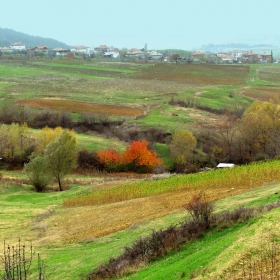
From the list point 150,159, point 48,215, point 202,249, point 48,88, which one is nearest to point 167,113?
point 150,159

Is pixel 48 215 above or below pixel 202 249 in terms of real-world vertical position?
below

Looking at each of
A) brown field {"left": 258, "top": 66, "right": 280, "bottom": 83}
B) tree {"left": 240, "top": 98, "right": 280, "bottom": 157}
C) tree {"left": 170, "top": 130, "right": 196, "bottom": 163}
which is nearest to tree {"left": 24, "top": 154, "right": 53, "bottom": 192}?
tree {"left": 170, "top": 130, "right": 196, "bottom": 163}

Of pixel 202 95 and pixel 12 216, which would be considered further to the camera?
pixel 202 95

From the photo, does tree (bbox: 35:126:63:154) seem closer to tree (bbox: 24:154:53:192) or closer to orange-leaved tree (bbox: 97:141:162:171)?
orange-leaved tree (bbox: 97:141:162:171)

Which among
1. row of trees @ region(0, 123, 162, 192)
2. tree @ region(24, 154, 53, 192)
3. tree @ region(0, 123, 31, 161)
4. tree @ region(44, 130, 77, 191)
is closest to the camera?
tree @ region(24, 154, 53, 192)

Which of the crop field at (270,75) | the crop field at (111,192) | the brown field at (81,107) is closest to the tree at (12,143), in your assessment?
the crop field at (111,192)

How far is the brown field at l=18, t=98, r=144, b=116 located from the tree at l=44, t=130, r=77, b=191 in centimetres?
3234

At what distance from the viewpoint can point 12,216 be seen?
104 feet

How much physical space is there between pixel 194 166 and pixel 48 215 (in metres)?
27.4

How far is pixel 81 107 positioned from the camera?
79.7 meters

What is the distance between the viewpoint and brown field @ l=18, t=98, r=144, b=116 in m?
76.9

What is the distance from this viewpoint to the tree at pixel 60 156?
42812mm

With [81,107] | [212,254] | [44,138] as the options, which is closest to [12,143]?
[44,138]

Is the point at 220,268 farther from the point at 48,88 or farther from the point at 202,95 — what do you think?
the point at 48,88
